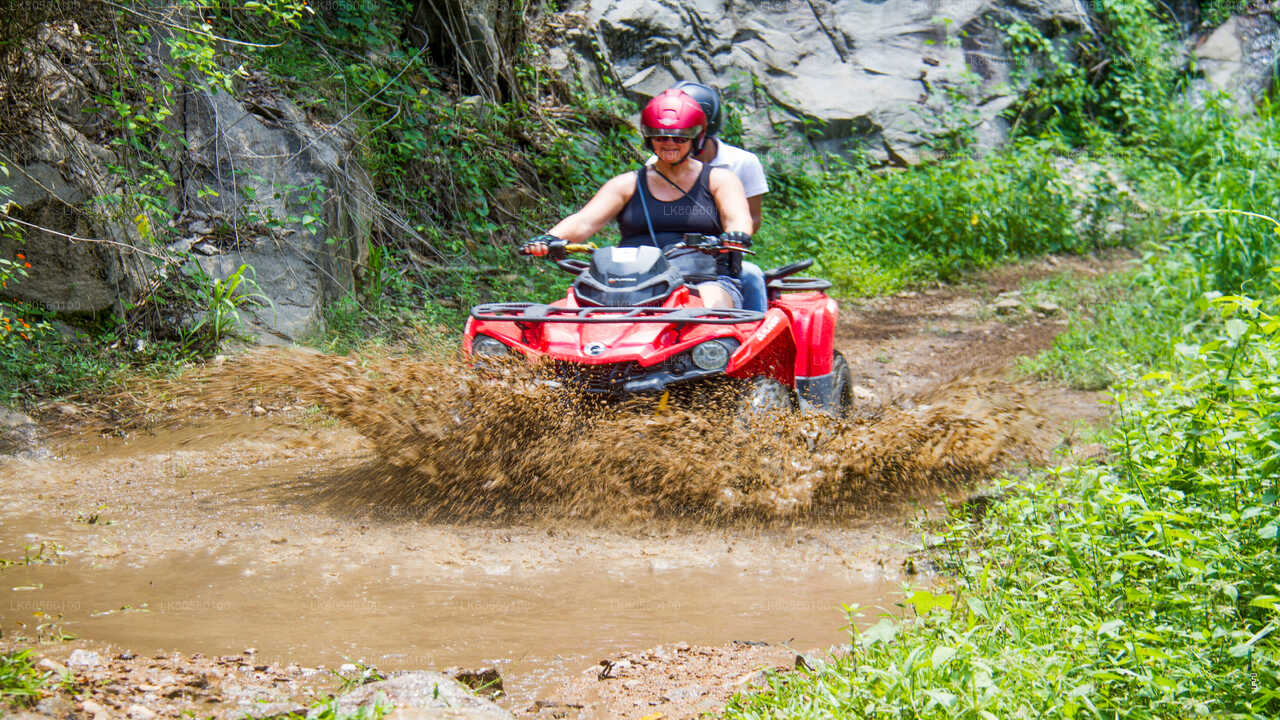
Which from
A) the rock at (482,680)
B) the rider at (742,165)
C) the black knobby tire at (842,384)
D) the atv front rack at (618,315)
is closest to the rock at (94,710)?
the rock at (482,680)

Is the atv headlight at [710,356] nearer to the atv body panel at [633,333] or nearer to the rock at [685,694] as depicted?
the atv body panel at [633,333]

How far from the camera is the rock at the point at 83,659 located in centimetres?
275

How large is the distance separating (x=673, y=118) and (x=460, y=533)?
2225 millimetres

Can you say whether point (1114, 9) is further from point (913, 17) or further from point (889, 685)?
point (889, 685)

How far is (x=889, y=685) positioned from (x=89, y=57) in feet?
19.8

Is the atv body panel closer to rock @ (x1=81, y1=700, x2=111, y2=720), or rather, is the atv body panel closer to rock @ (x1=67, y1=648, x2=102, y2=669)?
rock @ (x1=67, y1=648, x2=102, y2=669)

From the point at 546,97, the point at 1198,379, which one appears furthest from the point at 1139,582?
the point at 546,97

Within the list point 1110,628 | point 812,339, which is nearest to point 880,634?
point 1110,628

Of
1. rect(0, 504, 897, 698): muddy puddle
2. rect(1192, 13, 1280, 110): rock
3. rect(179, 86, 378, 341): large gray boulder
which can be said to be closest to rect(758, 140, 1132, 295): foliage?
rect(1192, 13, 1280, 110): rock

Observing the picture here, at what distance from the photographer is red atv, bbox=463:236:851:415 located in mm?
4418

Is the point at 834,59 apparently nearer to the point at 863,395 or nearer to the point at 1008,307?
the point at 1008,307

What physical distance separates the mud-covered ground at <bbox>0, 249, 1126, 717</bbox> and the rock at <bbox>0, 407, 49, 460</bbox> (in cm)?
10

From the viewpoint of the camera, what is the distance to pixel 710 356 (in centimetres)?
445

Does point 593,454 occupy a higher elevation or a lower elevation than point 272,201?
lower
